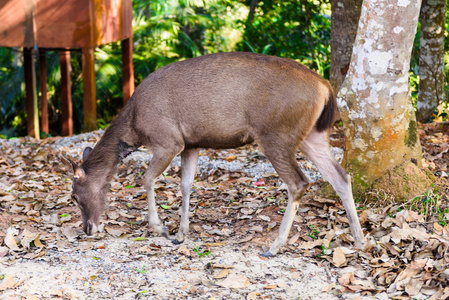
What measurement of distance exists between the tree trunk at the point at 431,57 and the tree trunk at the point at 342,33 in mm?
1285

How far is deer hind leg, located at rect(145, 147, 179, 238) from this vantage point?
4953mm

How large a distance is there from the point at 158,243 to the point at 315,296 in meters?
1.70

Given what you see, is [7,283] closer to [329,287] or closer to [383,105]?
[329,287]

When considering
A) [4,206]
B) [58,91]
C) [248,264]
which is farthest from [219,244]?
[58,91]

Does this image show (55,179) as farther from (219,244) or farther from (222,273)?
(222,273)

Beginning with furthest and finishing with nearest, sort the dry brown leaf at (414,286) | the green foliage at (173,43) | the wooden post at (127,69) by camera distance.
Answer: the green foliage at (173,43), the wooden post at (127,69), the dry brown leaf at (414,286)

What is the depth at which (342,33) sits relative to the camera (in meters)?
8.12

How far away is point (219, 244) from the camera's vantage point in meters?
4.87

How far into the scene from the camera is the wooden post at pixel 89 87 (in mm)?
10184

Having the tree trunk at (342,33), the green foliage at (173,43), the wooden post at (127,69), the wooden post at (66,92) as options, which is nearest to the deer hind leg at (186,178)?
the tree trunk at (342,33)

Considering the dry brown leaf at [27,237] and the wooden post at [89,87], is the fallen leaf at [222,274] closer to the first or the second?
the dry brown leaf at [27,237]

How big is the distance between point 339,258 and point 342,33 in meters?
4.64

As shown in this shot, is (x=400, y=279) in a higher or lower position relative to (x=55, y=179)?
higher

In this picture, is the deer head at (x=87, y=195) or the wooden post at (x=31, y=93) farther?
the wooden post at (x=31, y=93)
